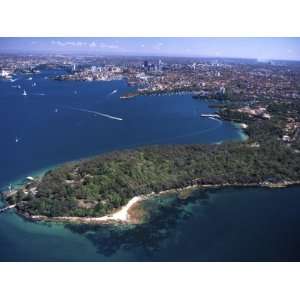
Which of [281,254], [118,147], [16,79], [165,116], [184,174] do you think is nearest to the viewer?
[281,254]

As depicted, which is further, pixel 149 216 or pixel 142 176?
pixel 142 176

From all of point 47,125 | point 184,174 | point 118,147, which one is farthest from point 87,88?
point 184,174

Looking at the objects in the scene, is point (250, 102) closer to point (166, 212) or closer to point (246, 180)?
point (246, 180)

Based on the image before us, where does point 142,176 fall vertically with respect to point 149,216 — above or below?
above

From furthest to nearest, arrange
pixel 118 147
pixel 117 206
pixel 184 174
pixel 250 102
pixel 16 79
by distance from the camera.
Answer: pixel 16 79 < pixel 250 102 < pixel 118 147 < pixel 184 174 < pixel 117 206

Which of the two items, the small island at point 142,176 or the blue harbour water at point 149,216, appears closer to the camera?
the blue harbour water at point 149,216
